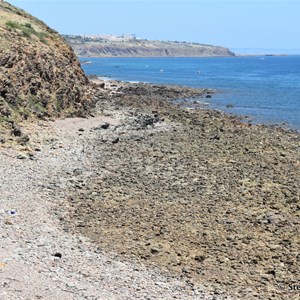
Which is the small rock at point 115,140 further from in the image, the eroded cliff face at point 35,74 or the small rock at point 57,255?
the small rock at point 57,255

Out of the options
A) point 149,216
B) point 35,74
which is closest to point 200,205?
point 149,216

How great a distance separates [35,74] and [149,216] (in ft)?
74.5

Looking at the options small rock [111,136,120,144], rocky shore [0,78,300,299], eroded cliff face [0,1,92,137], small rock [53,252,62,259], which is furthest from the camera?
eroded cliff face [0,1,92,137]

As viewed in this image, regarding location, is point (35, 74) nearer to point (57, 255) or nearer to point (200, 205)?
point (200, 205)

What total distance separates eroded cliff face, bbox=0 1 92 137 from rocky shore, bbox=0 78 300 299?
8.69 ft

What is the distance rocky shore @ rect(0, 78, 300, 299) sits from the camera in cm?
1438

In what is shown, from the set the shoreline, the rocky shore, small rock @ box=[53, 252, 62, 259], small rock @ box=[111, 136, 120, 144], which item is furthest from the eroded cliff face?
small rock @ box=[53, 252, 62, 259]

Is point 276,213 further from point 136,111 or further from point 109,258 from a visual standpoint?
point 136,111

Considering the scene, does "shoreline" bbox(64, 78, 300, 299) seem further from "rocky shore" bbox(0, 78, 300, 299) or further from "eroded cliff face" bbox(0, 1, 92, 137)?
"eroded cliff face" bbox(0, 1, 92, 137)

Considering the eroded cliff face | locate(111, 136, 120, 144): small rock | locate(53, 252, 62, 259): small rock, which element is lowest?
locate(53, 252, 62, 259): small rock

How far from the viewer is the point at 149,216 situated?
19719 millimetres

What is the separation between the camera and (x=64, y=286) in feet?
45.0

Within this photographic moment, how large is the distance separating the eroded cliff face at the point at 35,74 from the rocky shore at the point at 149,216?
8.69ft

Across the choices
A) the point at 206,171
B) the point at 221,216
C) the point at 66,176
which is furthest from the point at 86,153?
the point at 221,216
